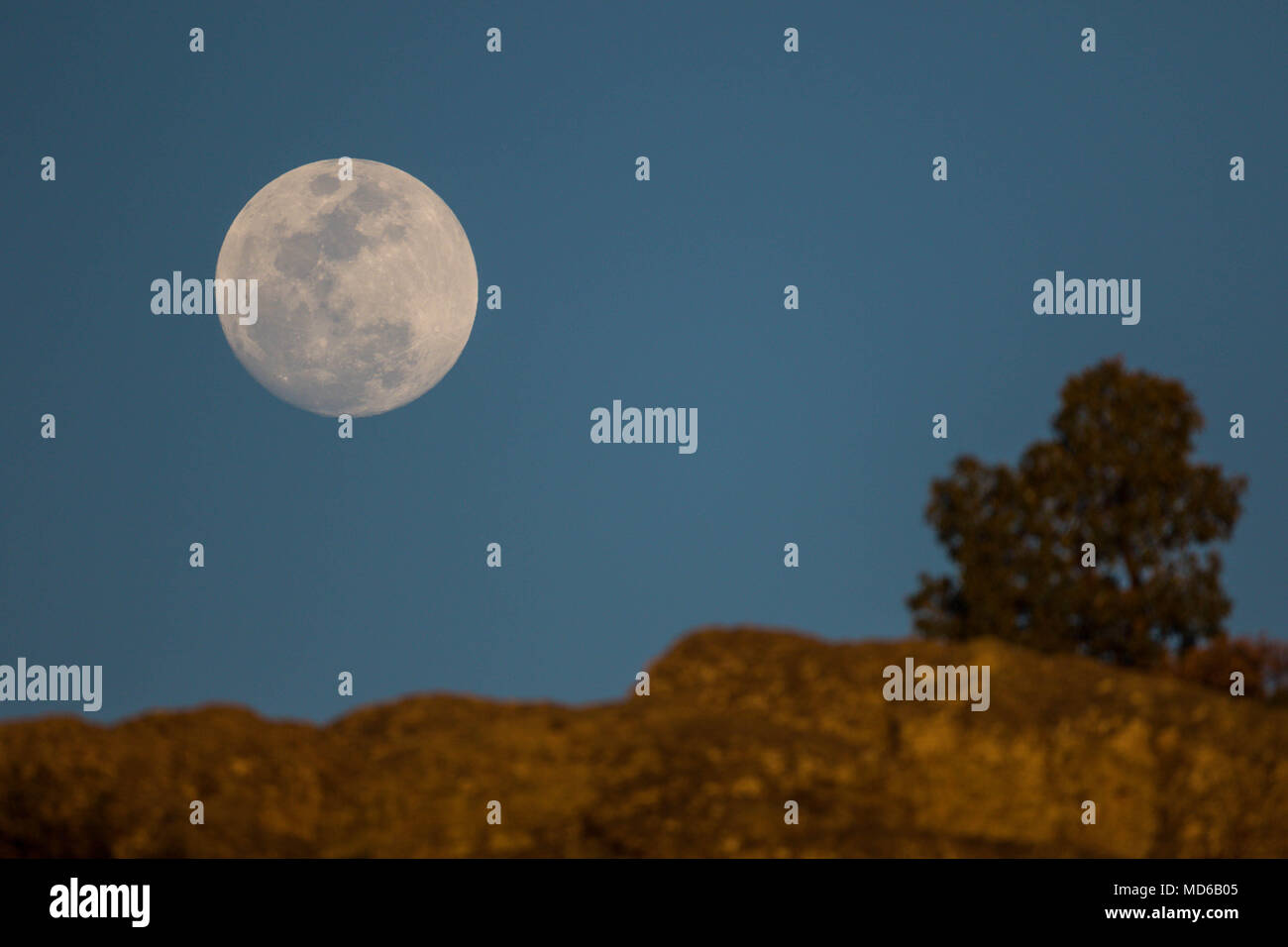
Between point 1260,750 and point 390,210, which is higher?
point 390,210

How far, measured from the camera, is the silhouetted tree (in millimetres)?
42562

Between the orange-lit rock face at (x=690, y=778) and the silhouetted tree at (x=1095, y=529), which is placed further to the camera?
the silhouetted tree at (x=1095, y=529)

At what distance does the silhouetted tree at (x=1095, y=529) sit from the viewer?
4256cm

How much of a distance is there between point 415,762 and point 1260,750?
37.9ft

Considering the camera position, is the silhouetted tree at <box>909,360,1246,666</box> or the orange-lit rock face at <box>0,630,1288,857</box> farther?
the silhouetted tree at <box>909,360,1246,666</box>

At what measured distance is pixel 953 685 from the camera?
20141 millimetres

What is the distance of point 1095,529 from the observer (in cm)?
4419

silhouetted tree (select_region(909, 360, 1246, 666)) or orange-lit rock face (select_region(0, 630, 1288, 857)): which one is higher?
silhouetted tree (select_region(909, 360, 1246, 666))

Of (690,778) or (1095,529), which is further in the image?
(1095,529)

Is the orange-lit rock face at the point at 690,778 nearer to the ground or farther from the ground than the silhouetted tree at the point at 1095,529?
nearer to the ground
